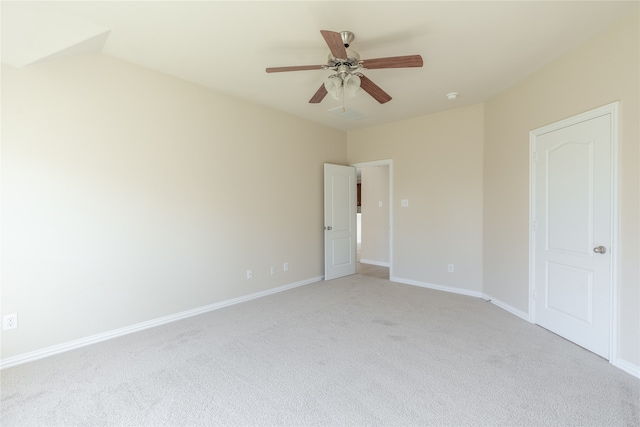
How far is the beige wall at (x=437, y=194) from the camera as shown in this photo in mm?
4266

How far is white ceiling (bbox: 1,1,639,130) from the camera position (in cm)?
216

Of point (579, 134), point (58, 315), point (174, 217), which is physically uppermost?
point (579, 134)

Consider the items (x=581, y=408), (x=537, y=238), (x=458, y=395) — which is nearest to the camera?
(x=581, y=408)

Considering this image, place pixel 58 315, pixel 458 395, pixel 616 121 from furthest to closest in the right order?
pixel 58 315 < pixel 616 121 < pixel 458 395

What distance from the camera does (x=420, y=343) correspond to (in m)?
2.75

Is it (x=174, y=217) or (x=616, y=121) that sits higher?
(x=616, y=121)

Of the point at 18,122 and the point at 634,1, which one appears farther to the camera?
the point at 18,122

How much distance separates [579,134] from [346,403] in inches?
116

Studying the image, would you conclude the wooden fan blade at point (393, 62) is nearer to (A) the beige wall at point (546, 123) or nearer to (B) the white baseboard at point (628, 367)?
(A) the beige wall at point (546, 123)

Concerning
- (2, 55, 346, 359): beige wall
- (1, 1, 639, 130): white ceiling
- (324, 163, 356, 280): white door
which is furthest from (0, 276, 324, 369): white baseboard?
(1, 1, 639, 130): white ceiling

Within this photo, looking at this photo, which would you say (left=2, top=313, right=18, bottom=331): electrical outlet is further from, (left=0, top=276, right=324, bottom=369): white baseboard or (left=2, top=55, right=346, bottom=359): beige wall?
(left=0, top=276, right=324, bottom=369): white baseboard

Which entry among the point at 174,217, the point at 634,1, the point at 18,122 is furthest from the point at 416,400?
the point at 18,122

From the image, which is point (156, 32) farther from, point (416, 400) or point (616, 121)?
point (616, 121)

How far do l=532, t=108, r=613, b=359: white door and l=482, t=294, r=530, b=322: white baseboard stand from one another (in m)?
0.17
